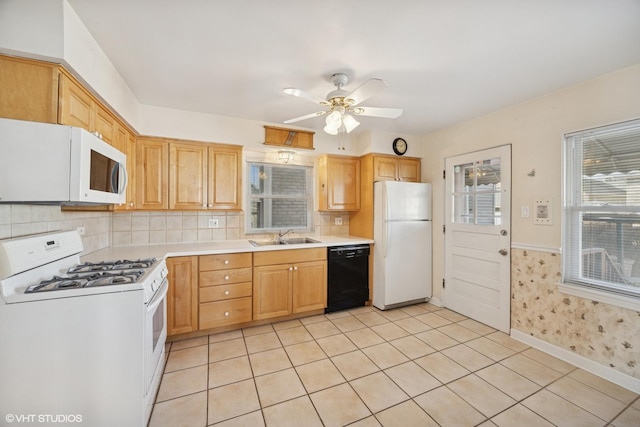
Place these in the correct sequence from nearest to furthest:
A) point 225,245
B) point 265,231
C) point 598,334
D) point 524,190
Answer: point 598,334 < point 524,190 < point 225,245 < point 265,231

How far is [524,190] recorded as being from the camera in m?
2.56

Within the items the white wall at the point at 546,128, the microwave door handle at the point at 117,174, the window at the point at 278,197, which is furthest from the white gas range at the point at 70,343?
the white wall at the point at 546,128

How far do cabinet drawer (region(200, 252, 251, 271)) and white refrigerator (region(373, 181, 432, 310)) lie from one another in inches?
66.8

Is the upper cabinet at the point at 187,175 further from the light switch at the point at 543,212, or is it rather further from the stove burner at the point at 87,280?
the light switch at the point at 543,212

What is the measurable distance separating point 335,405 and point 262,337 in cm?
114

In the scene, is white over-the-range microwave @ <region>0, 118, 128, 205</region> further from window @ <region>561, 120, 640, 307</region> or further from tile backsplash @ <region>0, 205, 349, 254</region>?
window @ <region>561, 120, 640, 307</region>

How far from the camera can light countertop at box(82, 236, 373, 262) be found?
7.46 ft

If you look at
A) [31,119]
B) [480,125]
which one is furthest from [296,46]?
[480,125]

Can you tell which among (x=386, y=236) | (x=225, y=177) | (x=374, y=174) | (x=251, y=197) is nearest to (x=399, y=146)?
(x=374, y=174)

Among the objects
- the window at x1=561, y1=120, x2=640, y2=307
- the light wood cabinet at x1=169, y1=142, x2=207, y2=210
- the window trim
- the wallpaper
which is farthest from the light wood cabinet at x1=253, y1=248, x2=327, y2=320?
the window at x1=561, y1=120, x2=640, y2=307

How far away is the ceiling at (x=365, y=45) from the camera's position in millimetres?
1412

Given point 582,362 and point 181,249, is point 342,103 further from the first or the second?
point 582,362

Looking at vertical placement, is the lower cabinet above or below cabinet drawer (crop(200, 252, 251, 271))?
below

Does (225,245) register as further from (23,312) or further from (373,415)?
(373,415)
